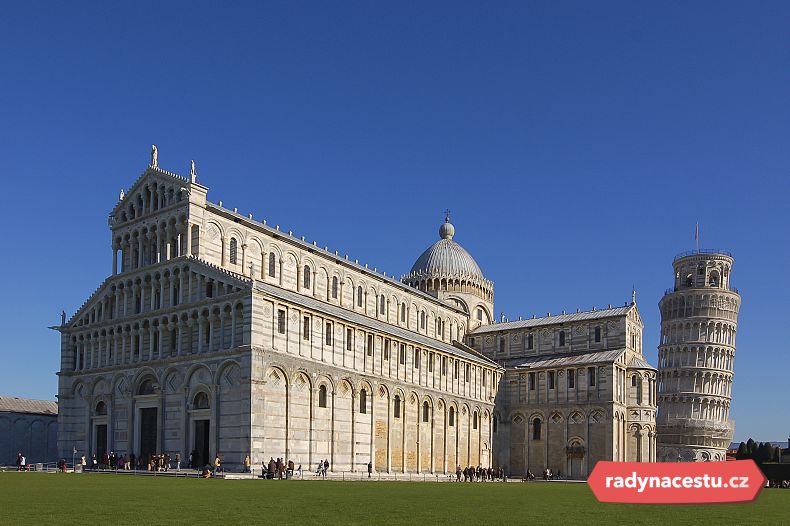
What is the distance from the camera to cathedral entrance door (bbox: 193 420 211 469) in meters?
55.2

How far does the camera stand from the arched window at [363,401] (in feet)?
203

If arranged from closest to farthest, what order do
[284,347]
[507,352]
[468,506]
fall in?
[468,506]
[284,347]
[507,352]

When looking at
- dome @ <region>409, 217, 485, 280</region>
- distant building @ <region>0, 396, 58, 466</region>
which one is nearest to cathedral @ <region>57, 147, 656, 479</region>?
dome @ <region>409, 217, 485, 280</region>

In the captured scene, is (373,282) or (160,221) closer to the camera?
(160,221)

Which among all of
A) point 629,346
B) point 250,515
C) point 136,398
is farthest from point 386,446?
point 250,515

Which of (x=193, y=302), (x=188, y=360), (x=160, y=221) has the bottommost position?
(x=188, y=360)

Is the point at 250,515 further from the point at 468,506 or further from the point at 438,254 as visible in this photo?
the point at 438,254

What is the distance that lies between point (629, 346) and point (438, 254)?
2342 cm

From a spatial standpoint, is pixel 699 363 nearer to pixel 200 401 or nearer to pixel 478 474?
pixel 478 474

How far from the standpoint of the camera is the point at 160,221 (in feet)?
199

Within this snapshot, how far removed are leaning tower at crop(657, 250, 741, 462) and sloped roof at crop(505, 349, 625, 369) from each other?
126 ft

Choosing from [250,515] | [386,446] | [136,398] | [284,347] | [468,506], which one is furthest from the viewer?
[386,446]

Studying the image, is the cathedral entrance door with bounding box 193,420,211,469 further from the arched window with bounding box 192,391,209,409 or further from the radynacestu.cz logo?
the radynacestu.cz logo

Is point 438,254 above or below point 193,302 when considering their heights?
above
